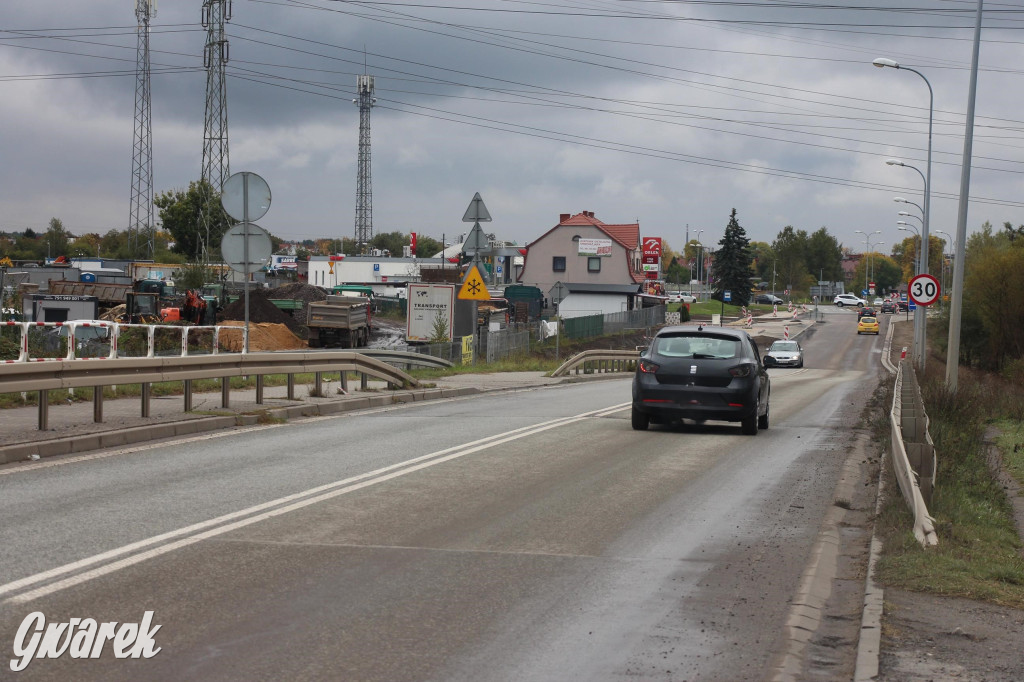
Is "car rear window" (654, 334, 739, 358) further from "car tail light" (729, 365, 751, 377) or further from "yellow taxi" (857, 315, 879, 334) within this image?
"yellow taxi" (857, 315, 879, 334)

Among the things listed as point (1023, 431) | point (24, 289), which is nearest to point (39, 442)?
point (1023, 431)

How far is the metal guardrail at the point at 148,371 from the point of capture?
476 inches

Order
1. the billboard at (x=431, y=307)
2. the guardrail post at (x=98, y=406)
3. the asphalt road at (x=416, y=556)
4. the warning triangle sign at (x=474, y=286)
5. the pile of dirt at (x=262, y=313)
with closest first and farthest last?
the asphalt road at (x=416, y=556)
the guardrail post at (x=98, y=406)
the warning triangle sign at (x=474, y=286)
the billboard at (x=431, y=307)
the pile of dirt at (x=262, y=313)

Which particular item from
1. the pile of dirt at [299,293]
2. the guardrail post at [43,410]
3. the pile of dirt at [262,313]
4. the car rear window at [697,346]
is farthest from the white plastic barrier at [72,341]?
the pile of dirt at [299,293]

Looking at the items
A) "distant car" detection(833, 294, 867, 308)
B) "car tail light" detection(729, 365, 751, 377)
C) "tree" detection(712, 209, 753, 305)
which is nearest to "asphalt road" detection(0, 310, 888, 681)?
"car tail light" detection(729, 365, 751, 377)

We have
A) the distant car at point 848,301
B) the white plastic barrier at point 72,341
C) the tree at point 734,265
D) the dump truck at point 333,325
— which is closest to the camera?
the white plastic barrier at point 72,341

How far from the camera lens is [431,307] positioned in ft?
147

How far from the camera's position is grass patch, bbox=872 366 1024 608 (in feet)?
22.4

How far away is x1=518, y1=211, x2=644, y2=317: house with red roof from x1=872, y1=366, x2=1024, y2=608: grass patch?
79536 millimetres

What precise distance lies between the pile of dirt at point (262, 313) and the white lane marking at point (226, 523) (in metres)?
45.2

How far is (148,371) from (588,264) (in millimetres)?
83623

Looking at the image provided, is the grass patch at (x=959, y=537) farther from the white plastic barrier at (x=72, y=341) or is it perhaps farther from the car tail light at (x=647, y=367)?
the white plastic barrier at (x=72, y=341)

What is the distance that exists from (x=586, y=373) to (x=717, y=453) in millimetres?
24627

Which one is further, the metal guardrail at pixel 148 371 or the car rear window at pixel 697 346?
the car rear window at pixel 697 346
